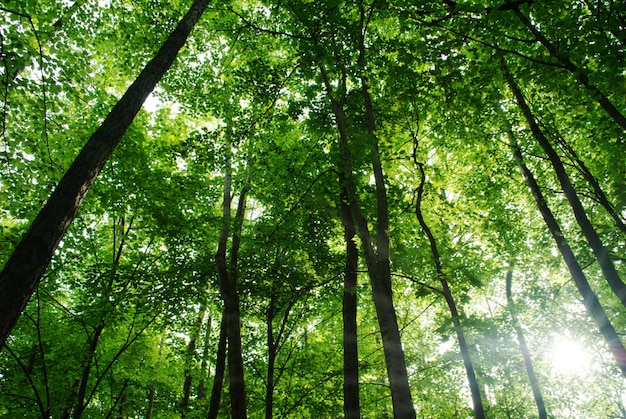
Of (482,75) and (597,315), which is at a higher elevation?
(482,75)

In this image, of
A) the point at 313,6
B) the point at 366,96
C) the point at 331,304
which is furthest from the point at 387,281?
the point at 331,304

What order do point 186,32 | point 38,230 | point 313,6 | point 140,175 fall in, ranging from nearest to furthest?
point 38,230
point 186,32
point 313,6
point 140,175

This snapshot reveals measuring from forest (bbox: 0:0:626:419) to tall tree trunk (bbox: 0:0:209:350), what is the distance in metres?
0.02

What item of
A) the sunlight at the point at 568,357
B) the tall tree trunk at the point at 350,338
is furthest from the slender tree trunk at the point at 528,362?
the tall tree trunk at the point at 350,338

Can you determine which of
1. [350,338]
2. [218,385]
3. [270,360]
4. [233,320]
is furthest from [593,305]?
[218,385]

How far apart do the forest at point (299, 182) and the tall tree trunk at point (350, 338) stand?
45 mm

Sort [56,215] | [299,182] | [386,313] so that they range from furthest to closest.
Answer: [299,182] < [386,313] < [56,215]

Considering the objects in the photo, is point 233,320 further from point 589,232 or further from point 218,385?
point 589,232

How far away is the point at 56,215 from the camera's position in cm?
326

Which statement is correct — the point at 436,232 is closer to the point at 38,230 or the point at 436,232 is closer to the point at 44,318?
the point at 38,230

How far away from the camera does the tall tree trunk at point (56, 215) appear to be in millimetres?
2820

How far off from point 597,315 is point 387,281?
20.4ft

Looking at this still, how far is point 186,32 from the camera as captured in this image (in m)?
5.55

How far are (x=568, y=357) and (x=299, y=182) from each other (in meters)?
17.3
